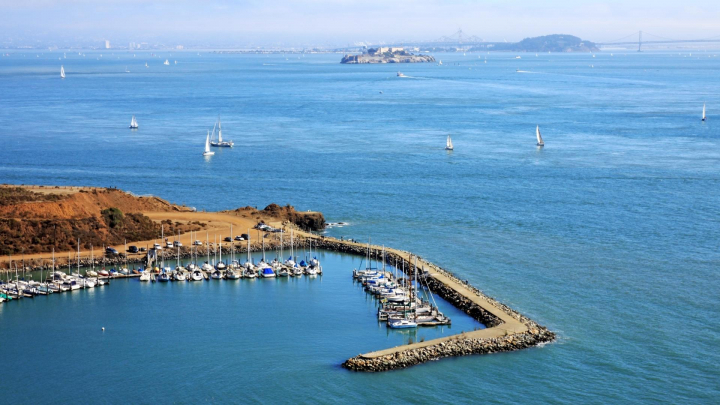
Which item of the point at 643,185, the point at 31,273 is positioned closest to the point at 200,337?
the point at 31,273

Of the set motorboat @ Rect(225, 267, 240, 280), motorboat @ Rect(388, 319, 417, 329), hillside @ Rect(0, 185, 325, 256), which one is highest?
hillside @ Rect(0, 185, 325, 256)

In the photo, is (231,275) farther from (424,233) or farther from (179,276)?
(424,233)

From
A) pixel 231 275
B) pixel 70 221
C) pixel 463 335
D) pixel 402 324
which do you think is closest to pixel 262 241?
pixel 231 275

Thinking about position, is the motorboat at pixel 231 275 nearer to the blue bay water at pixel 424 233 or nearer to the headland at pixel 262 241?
the blue bay water at pixel 424 233

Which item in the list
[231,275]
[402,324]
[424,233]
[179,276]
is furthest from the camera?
[424,233]

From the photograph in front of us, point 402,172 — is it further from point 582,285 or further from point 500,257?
point 582,285

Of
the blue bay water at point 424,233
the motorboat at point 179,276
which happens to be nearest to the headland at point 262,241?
the blue bay water at point 424,233

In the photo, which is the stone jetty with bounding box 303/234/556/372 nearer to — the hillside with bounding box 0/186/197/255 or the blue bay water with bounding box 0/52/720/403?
the blue bay water with bounding box 0/52/720/403

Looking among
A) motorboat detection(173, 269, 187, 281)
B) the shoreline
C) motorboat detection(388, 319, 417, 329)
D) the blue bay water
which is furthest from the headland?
motorboat detection(173, 269, 187, 281)
